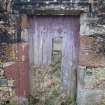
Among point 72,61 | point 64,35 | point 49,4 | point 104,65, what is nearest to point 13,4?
point 49,4

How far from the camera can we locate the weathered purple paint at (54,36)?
821 centimetres

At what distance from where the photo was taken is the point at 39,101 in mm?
8430

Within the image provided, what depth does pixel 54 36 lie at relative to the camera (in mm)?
8289

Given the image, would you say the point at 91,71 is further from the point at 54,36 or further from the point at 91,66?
the point at 54,36

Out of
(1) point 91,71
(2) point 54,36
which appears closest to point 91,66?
(1) point 91,71

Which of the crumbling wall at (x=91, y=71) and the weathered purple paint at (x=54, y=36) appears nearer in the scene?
the crumbling wall at (x=91, y=71)

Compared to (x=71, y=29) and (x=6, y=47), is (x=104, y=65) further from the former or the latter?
(x=6, y=47)

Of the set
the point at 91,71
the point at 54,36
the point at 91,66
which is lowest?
the point at 91,71

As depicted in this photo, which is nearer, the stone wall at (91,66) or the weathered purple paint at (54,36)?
the stone wall at (91,66)

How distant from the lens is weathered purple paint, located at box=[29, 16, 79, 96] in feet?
26.9

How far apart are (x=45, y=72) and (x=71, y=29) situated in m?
1.15

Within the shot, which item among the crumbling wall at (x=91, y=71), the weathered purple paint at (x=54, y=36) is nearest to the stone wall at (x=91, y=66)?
the crumbling wall at (x=91, y=71)

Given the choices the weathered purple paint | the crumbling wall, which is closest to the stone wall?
the crumbling wall

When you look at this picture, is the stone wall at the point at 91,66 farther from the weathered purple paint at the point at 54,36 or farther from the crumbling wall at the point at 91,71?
the weathered purple paint at the point at 54,36
